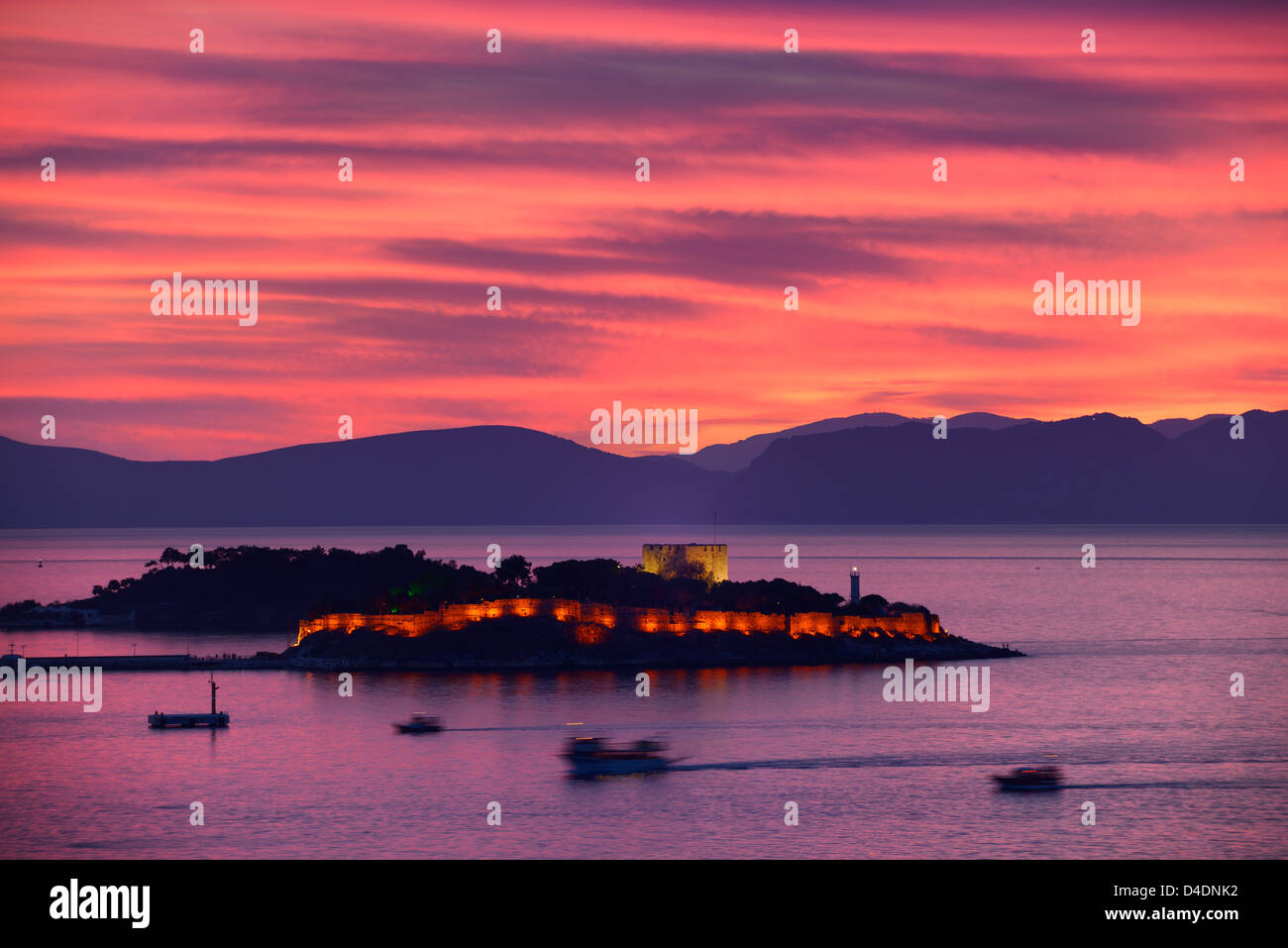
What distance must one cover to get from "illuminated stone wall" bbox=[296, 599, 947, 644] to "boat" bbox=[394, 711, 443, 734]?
922 inches

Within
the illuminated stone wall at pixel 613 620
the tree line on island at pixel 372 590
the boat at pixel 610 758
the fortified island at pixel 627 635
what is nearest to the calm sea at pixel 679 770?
the boat at pixel 610 758

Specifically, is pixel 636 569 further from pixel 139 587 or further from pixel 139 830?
pixel 139 587

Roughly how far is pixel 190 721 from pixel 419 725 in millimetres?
12112

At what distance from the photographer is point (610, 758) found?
5725cm

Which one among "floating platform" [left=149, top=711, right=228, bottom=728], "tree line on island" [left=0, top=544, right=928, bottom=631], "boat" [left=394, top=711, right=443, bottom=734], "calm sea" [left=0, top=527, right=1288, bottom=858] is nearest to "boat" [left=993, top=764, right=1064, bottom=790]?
"calm sea" [left=0, top=527, right=1288, bottom=858]

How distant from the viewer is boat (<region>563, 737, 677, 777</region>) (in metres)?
56.4

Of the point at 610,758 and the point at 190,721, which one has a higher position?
the point at 190,721

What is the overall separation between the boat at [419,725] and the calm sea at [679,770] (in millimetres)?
1006

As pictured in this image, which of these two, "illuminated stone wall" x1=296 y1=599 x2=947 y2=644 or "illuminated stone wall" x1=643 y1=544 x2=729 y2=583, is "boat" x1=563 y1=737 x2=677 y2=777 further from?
"illuminated stone wall" x1=643 y1=544 x2=729 y2=583

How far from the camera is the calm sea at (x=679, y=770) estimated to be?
44531 millimetres

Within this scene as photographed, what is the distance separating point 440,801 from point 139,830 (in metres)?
10.3

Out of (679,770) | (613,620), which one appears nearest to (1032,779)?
(679,770)

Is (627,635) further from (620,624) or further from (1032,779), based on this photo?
(1032,779)
